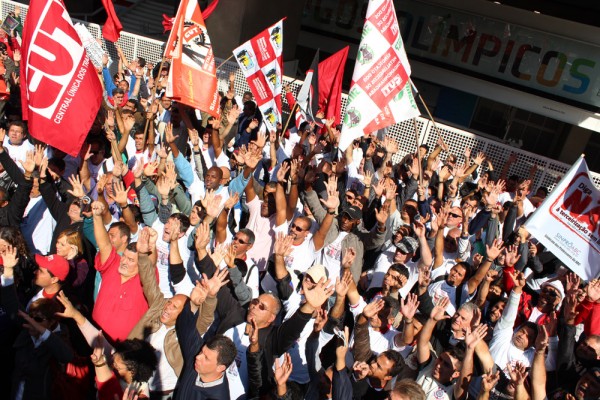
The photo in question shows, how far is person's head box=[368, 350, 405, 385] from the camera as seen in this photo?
11.8 feet

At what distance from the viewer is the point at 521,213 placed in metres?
6.77

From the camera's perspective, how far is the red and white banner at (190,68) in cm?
627

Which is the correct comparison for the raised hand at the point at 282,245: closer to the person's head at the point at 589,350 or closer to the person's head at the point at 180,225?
the person's head at the point at 180,225

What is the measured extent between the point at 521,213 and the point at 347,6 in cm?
1129

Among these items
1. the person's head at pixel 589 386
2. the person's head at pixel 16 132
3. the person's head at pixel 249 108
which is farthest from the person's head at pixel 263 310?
the person's head at pixel 249 108

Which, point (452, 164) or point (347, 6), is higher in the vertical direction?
point (347, 6)

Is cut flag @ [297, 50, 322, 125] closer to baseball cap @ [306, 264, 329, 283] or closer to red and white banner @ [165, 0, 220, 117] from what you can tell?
red and white banner @ [165, 0, 220, 117]

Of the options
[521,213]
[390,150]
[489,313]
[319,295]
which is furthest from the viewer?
[390,150]

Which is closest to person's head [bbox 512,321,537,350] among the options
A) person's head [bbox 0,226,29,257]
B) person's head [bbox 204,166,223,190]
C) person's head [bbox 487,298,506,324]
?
person's head [bbox 487,298,506,324]

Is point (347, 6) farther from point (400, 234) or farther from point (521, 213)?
point (400, 234)

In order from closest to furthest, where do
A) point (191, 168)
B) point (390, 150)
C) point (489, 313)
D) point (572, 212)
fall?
1. point (489, 313)
2. point (572, 212)
3. point (191, 168)
4. point (390, 150)

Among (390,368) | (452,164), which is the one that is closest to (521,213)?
(452,164)

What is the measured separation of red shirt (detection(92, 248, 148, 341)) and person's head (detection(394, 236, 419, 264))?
2458 millimetres

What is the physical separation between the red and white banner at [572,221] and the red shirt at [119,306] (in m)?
3.49
